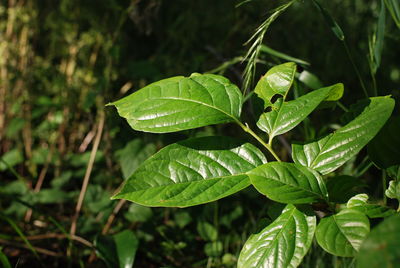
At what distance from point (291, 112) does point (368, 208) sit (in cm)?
18

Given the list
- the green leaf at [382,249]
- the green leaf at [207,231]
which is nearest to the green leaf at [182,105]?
the green leaf at [382,249]

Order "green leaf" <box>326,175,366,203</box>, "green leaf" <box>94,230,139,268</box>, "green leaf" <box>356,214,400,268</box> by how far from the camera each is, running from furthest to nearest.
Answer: "green leaf" <box>94,230,139,268</box> → "green leaf" <box>326,175,366,203</box> → "green leaf" <box>356,214,400,268</box>

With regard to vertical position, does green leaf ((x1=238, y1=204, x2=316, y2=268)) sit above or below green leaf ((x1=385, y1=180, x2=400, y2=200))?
below

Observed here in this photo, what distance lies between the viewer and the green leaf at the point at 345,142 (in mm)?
604

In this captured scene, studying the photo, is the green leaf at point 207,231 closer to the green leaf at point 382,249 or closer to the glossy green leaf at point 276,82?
the glossy green leaf at point 276,82

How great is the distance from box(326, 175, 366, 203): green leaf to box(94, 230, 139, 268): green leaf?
563mm

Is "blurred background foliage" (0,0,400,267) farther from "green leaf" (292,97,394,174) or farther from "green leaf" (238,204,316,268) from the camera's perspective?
"green leaf" (238,204,316,268)

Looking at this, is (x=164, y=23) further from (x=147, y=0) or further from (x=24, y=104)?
(x=24, y=104)

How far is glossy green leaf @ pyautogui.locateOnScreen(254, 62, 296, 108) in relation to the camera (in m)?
0.68

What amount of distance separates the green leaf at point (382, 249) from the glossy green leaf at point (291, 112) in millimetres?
237

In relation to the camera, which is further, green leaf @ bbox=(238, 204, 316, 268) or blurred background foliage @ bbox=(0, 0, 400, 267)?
blurred background foliage @ bbox=(0, 0, 400, 267)

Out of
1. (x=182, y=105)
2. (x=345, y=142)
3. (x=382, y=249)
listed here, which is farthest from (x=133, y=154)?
(x=382, y=249)

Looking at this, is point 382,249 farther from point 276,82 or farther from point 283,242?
point 276,82

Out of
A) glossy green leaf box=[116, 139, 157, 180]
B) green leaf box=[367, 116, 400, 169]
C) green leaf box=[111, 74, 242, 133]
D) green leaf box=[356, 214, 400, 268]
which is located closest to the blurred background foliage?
glossy green leaf box=[116, 139, 157, 180]
